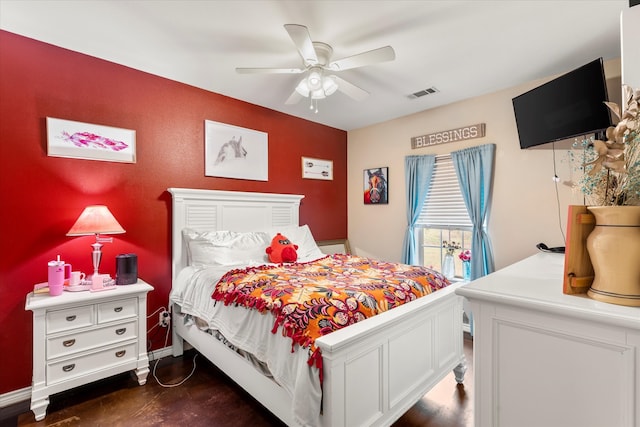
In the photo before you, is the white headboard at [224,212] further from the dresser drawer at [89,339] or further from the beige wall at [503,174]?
the beige wall at [503,174]

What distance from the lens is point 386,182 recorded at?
4301 millimetres

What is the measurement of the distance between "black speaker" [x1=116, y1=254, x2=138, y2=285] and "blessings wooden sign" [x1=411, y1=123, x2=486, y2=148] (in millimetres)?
3408

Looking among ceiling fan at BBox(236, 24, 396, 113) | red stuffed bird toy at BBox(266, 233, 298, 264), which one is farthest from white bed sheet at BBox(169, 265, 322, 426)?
ceiling fan at BBox(236, 24, 396, 113)

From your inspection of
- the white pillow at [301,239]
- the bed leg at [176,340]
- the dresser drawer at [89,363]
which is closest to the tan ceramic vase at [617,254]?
the white pillow at [301,239]

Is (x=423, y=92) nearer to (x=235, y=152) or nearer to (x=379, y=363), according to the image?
(x=235, y=152)

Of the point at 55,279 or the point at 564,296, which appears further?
the point at 55,279

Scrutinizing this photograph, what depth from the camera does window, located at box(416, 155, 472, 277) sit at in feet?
12.0

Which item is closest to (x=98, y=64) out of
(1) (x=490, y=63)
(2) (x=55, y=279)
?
(2) (x=55, y=279)

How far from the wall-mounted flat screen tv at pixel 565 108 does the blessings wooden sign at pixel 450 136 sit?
1.78 feet

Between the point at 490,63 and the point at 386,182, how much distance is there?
1.92 meters

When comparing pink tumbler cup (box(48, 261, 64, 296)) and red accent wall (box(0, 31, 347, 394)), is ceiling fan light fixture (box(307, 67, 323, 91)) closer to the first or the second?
red accent wall (box(0, 31, 347, 394))

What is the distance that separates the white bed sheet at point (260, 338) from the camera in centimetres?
145

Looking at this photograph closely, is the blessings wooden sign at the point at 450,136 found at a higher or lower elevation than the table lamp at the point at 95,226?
higher

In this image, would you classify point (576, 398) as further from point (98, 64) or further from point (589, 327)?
point (98, 64)
